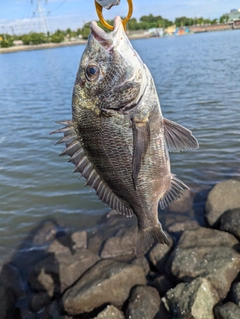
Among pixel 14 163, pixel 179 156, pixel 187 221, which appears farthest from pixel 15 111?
pixel 187 221

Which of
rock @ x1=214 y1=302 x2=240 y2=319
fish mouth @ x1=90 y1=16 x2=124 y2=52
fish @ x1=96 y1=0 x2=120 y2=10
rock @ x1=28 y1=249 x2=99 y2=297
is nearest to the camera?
fish @ x1=96 y1=0 x2=120 y2=10

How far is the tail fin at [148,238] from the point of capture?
340 centimetres

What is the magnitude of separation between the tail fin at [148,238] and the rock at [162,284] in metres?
2.40

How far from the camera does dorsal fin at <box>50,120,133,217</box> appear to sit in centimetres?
293

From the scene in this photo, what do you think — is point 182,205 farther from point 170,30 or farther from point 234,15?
point 234,15

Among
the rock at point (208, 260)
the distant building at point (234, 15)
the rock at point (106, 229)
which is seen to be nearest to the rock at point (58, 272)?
the rock at point (106, 229)

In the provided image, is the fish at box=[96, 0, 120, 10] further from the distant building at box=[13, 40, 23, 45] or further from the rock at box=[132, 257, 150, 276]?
the distant building at box=[13, 40, 23, 45]

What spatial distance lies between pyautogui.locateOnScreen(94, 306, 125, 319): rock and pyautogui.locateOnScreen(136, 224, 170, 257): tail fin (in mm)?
1868

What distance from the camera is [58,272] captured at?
610 centimetres

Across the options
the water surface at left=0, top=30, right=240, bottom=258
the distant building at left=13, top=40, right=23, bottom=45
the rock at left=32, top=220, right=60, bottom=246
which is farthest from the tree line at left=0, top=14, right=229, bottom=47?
the rock at left=32, top=220, right=60, bottom=246

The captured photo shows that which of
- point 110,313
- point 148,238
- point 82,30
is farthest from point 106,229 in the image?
point 82,30

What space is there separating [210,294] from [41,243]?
14.0 ft

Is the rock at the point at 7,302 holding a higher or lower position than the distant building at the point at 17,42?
lower

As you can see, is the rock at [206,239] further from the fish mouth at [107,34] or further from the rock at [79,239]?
the fish mouth at [107,34]
